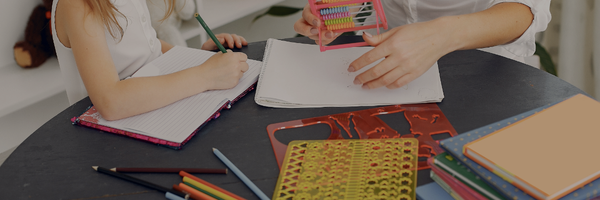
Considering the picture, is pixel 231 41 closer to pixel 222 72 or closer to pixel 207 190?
pixel 222 72

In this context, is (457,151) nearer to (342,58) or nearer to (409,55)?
(409,55)

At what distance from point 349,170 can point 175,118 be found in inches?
12.9

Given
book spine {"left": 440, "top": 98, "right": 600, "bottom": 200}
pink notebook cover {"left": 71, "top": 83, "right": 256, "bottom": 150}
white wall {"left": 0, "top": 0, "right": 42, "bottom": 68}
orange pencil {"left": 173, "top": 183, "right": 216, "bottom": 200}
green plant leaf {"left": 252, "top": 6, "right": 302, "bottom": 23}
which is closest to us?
book spine {"left": 440, "top": 98, "right": 600, "bottom": 200}

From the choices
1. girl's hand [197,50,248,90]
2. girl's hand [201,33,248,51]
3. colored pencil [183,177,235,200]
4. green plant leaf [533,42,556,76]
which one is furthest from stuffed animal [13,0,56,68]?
green plant leaf [533,42,556,76]

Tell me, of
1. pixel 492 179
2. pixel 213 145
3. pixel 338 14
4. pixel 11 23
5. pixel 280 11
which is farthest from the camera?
pixel 280 11

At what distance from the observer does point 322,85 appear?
31.2 inches

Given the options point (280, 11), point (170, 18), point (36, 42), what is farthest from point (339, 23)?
point (280, 11)

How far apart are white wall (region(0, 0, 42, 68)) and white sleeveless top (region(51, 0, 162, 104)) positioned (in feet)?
2.01

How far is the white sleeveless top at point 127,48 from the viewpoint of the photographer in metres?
0.94

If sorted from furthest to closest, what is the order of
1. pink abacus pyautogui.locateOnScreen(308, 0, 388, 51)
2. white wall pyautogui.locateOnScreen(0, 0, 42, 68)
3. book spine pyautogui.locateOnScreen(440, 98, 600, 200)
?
white wall pyautogui.locateOnScreen(0, 0, 42, 68), pink abacus pyautogui.locateOnScreen(308, 0, 388, 51), book spine pyautogui.locateOnScreen(440, 98, 600, 200)

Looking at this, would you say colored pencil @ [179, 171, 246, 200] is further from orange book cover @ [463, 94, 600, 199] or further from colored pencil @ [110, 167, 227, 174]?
orange book cover @ [463, 94, 600, 199]

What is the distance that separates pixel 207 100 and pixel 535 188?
1.78 ft

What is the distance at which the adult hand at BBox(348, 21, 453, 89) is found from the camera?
73cm

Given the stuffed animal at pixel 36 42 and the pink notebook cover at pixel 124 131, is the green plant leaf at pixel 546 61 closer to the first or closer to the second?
the pink notebook cover at pixel 124 131
